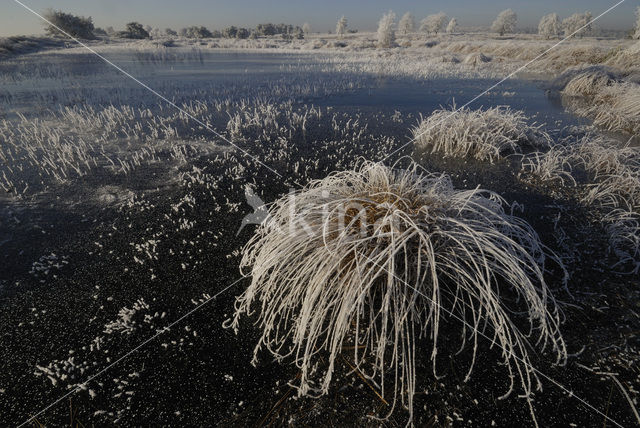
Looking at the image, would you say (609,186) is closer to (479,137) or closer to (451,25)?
(479,137)

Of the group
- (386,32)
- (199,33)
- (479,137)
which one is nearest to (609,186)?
(479,137)

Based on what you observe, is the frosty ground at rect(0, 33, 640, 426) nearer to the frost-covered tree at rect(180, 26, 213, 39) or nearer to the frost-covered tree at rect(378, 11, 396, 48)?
the frost-covered tree at rect(378, 11, 396, 48)

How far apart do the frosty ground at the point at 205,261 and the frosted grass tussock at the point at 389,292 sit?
5.8 inches

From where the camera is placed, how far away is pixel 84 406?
1.78 meters

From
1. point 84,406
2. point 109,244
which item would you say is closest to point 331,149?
point 109,244

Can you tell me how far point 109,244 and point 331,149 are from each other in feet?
14.2

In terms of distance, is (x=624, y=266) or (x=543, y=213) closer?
(x=624, y=266)

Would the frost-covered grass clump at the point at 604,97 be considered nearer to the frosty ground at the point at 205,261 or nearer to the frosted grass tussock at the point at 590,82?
the frosted grass tussock at the point at 590,82

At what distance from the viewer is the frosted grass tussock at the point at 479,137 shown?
5.59 m

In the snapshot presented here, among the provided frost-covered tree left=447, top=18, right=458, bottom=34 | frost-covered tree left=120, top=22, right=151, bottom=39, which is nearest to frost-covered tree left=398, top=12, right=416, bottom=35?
frost-covered tree left=447, top=18, right=458, bottom=34

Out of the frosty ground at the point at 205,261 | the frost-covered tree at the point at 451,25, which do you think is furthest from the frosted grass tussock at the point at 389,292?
the frost-covered tree at the point at 451,25

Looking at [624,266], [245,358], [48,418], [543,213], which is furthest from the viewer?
[543,213]

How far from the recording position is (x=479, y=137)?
5.55 metres

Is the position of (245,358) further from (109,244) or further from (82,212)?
(82,212)
